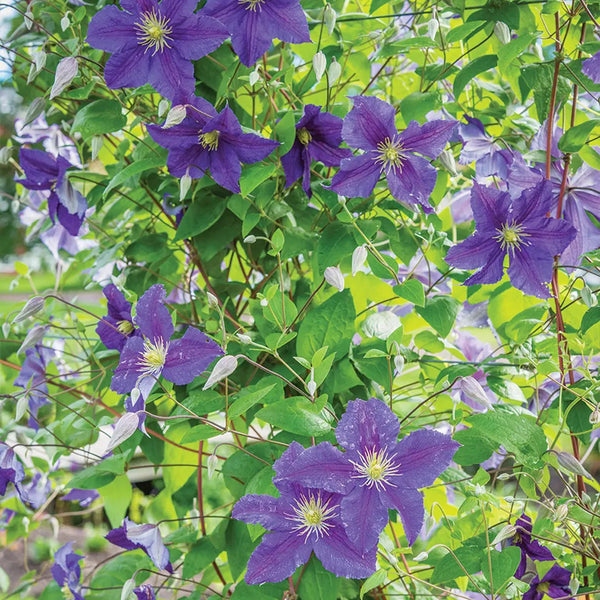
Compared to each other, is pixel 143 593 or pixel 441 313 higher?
pixel 441 313

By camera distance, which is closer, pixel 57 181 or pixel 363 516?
pixel 363 516

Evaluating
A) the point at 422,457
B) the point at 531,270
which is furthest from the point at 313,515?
the point at 531,270

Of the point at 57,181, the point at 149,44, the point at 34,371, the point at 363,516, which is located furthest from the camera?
the point at 34,371

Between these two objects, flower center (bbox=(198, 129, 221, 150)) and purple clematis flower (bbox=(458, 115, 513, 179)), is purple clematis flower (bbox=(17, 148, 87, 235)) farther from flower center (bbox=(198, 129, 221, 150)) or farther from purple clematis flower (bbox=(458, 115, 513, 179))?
purple clematis flower (bbox=(458, 115, 513, 179))

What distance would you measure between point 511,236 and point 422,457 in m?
0.27

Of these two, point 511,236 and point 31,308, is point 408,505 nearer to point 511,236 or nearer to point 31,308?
point 511,236

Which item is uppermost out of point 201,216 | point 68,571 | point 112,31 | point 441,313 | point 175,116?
point 112,31

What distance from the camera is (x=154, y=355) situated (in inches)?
29.4

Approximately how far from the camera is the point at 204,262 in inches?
37.9

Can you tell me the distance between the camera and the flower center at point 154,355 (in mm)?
741

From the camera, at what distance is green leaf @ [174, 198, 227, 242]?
2.86 feet

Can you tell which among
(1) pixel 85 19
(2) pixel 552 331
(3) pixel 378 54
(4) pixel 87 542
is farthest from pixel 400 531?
(4) pixel 87 542

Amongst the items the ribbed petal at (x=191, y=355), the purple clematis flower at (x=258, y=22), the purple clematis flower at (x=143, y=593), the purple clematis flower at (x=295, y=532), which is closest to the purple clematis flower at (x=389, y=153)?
the purple clematis flower at (x=258, y=22)

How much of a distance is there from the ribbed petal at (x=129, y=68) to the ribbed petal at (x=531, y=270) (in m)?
0.45
